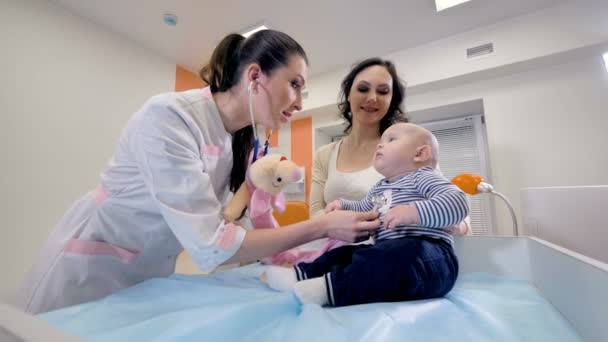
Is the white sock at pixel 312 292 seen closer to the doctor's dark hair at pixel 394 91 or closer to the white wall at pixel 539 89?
A: the doctor's dark hair at pixel 394 91

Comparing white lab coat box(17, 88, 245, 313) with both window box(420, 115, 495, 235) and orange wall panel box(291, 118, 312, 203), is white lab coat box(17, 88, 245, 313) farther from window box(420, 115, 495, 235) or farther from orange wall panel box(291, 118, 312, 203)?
window box(420, 115, 495, 235)

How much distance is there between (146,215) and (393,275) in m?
0.68

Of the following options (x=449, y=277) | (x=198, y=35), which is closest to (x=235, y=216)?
(x=449, y=277)

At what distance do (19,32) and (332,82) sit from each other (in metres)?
2.57

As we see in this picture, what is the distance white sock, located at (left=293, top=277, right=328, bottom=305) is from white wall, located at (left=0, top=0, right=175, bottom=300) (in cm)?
223

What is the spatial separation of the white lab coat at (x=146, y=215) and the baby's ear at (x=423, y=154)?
22.6 inches

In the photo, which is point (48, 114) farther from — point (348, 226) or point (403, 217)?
point (403, 217)

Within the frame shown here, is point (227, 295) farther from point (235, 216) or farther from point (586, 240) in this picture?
point (586, 240)

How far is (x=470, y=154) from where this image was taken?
2699 mm

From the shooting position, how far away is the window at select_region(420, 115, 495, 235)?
249cm

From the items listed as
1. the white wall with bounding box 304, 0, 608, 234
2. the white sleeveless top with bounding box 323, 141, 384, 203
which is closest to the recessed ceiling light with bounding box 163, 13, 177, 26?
the white sleeveless top with bounding box 323, 141, 384, 203

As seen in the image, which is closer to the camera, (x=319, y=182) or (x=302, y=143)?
(x=319, y=182)

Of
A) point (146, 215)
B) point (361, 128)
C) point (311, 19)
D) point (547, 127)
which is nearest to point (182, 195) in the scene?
point (146, 215)

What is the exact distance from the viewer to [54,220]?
6.43 feet
